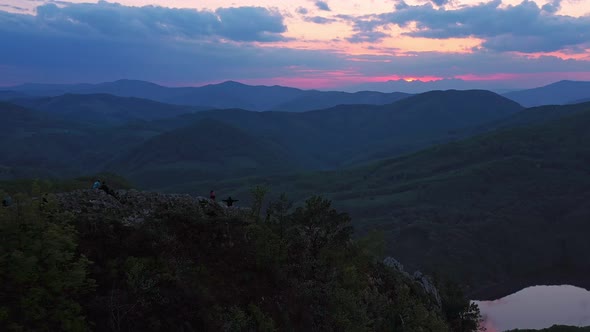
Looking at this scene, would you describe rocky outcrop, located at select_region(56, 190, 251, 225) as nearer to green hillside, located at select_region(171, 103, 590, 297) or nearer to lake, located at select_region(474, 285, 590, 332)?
lake, located at select_region(474, 285, 590, 332)

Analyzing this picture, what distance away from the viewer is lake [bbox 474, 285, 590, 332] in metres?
101

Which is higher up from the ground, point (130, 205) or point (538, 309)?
A: point (130, 205)

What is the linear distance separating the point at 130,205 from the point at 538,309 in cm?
11982

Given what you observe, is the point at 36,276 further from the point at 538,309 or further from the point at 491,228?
the point at 491,228

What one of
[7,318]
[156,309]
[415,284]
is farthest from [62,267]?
[415,284]

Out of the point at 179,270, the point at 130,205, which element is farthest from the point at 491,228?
the point at 179,270

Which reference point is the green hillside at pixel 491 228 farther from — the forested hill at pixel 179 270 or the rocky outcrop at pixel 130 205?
the rocky outcrop at pixel 130 205

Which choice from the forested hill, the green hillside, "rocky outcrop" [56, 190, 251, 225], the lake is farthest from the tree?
the green hillside

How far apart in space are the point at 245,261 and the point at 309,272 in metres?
5.08

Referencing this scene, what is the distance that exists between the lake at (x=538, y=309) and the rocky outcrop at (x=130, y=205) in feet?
294

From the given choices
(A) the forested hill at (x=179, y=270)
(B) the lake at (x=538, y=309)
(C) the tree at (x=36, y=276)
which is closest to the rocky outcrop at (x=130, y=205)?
(A) the forested hill at (x=179, y=270)

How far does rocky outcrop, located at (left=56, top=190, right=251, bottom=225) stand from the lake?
89.5 meters

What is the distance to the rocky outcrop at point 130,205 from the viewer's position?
893 inches

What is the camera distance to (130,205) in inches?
1003
